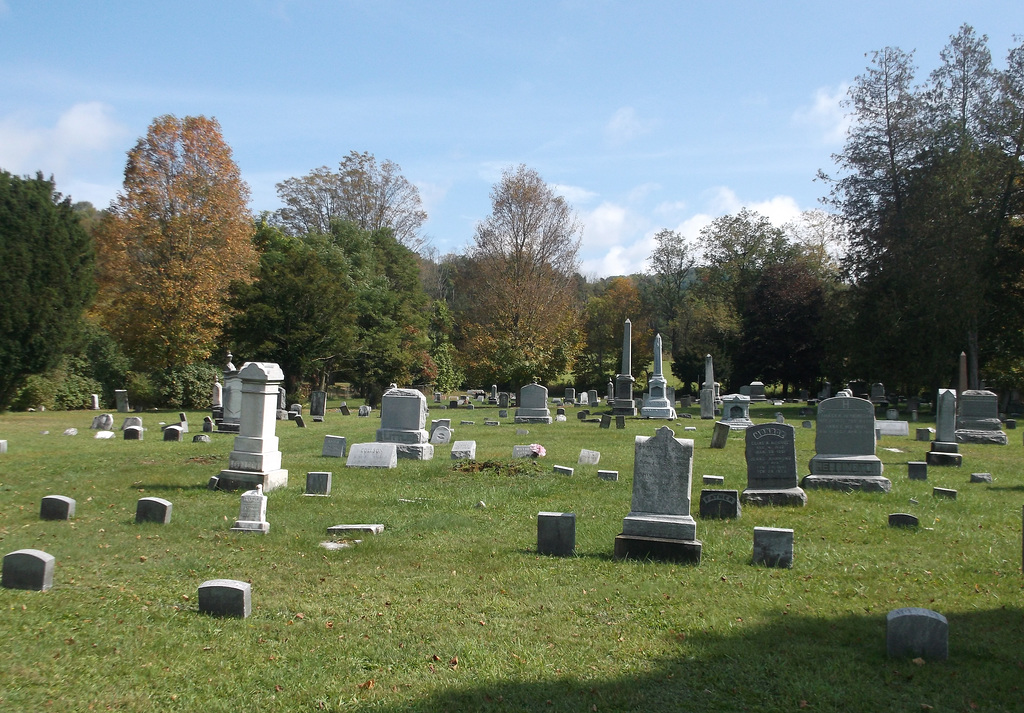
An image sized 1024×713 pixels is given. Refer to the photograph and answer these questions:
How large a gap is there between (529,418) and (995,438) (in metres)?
15.0

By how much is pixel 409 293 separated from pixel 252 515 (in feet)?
131

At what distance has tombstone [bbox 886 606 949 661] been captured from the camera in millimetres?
5508

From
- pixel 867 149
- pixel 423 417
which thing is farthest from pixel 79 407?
pixel 867 149

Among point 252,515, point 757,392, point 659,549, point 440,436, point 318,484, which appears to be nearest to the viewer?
point 659,549

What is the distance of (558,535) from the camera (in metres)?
8.45

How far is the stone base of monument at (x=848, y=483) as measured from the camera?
1294 centimetres

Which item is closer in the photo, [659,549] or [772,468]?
[659,549]

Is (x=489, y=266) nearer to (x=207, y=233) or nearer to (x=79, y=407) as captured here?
(x=207, y=233)

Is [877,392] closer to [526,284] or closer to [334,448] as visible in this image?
[526,284]

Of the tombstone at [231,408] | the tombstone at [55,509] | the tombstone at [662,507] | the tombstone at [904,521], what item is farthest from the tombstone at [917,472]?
the tombstone at [231,408]

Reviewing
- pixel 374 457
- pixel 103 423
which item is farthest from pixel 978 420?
pixel 103 423

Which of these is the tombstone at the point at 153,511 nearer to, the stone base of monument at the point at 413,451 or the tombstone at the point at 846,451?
the stone base of monument at the point at 413,451

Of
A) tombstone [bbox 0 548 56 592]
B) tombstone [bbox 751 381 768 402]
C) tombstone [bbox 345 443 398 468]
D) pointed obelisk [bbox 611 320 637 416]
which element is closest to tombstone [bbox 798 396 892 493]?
tombstone [bbox 345 443 398 468]

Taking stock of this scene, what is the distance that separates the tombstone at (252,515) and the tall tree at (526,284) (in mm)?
33592
